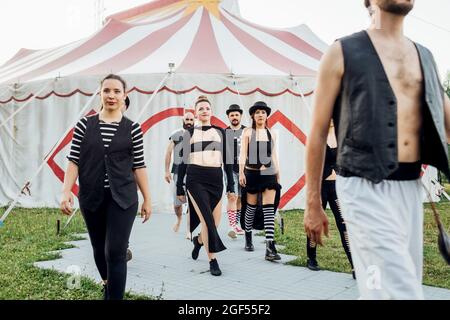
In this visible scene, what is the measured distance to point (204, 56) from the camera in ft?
31.9

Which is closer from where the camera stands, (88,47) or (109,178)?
(109,178)

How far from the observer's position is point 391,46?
1.98 meters

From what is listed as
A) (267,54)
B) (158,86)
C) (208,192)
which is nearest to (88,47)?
(158,86)

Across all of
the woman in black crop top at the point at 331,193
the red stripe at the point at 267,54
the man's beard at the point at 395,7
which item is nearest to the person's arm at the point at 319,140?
the man's beard at the point at 395,7

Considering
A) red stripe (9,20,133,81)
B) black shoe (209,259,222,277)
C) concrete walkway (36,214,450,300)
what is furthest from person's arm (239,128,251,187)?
red stripe (9,20,133,81)

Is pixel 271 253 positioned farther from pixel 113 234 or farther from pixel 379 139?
pixel 379 139

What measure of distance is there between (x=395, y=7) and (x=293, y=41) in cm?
983

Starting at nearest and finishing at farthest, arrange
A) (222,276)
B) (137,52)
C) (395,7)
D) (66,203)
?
1. (395,7)
2. (66,203)
3. (222,276)
4. (137,52)

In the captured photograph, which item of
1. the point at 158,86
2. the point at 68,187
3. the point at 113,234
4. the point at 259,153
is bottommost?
the point at 113,234

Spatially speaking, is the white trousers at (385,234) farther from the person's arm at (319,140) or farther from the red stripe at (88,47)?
the red stripe at (88,47)

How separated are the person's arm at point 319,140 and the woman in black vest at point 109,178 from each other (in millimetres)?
1572

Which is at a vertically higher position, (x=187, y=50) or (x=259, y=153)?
(x=187, y=50)

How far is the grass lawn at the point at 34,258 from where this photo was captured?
12.5 feet
